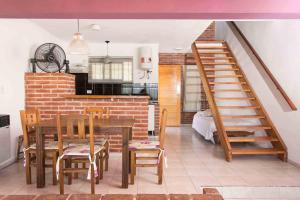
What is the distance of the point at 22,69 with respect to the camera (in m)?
4.56

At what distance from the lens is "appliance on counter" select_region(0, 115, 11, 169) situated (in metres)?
3.62

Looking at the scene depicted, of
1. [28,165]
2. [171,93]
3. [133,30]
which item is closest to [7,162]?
[28,165]

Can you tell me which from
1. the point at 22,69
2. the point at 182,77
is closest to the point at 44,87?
the point at 22,69

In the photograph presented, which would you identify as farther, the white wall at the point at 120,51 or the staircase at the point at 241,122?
the white wall at the point at 120,51

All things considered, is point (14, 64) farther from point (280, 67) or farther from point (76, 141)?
point (280, 67)

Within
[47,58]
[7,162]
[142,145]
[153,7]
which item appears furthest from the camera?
[47,58]

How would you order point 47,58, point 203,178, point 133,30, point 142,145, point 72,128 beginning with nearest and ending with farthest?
point 72,128 → point 142,145 → point 203,178 → point 47,58 → point 133,30

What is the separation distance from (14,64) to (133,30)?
2.25 metres

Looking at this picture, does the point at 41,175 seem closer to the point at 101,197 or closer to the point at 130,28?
the point at 101,197

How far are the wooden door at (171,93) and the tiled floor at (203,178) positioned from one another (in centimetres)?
398

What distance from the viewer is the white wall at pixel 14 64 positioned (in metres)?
3.97

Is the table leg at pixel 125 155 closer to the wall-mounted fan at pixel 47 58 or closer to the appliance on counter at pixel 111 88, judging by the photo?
the wall-mounted fan at pixel 47 58

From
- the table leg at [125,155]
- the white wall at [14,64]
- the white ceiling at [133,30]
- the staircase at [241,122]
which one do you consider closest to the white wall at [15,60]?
the white wall at [14,64]

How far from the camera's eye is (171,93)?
875 centimetres
